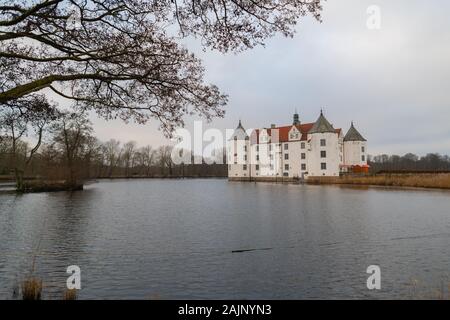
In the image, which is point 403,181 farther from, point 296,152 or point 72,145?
point 72,145

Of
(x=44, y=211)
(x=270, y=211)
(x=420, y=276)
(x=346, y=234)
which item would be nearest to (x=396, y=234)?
(x=346, y=234)

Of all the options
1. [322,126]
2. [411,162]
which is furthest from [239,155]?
[411,162]

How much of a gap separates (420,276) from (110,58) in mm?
8348

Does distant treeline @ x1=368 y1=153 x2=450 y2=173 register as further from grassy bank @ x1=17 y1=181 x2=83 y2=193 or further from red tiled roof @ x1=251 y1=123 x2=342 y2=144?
grassy bank @ x1=17 y1=181 x2=83 y2=193

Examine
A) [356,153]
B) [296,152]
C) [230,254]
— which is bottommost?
[230,254]

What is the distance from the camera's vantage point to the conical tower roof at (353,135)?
73.2 meters

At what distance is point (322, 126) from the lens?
222ft

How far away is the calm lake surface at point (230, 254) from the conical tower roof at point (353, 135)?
181 ft

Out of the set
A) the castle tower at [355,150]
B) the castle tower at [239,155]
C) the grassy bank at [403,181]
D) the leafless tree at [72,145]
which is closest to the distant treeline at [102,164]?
the leafless tree at [72,145]

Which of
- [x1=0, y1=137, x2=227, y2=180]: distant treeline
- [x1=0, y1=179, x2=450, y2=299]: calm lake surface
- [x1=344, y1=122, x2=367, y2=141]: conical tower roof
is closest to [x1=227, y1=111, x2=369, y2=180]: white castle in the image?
[x1=344, y1=122, x2=367, y2=141]: conical tower roof

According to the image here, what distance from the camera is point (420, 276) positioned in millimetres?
9406

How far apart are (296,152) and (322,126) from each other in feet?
22.7

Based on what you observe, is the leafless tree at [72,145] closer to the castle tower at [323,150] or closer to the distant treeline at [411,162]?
the castle tower at [323,150]
